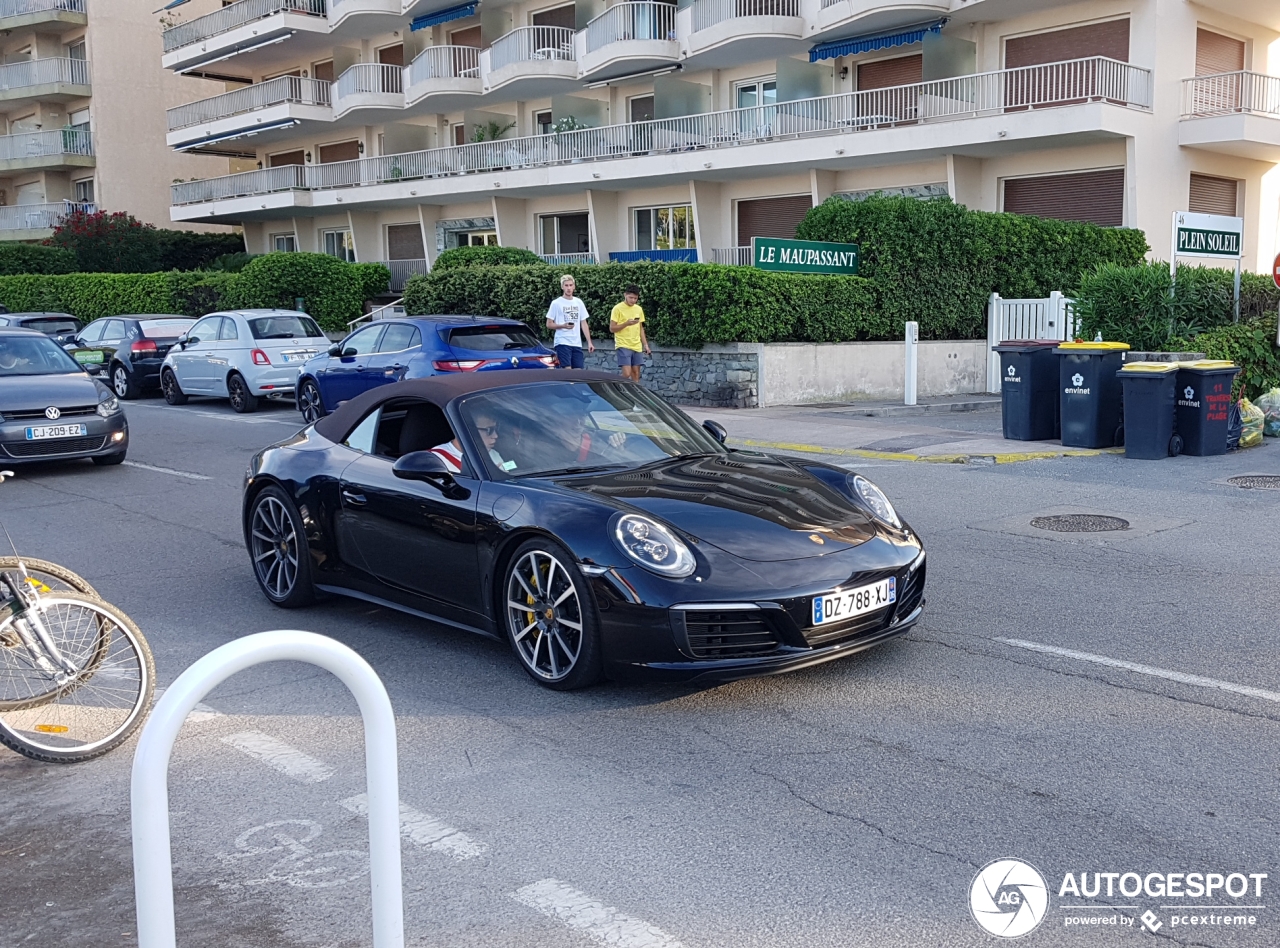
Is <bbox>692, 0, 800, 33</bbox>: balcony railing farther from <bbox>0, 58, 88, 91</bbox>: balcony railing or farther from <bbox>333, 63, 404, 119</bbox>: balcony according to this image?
<bbox>0, 58, 88, 91</bbox>: balcony railing

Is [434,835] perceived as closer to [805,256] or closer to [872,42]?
[805,256]

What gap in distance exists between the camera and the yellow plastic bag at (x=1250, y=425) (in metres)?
13.5

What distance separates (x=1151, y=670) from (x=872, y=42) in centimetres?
2416

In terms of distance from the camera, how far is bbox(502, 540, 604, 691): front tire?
5.29 m

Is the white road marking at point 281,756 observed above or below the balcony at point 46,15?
below

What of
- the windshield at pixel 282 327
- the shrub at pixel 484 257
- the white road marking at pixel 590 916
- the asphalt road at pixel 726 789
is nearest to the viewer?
the white road marking at pixel 590 916

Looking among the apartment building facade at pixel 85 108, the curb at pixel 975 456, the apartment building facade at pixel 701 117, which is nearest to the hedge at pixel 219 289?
the apartment building facade at pixel 701 117

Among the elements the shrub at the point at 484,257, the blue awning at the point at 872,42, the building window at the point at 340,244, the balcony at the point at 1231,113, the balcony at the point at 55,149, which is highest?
the balcony at the point at 55,149

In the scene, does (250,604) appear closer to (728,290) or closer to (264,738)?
(264,738)

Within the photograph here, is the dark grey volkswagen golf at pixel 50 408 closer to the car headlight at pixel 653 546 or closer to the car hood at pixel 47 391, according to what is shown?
the car hood at pixel 47 391

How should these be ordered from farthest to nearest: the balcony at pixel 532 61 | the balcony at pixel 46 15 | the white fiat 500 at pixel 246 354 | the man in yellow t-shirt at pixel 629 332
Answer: the balcony at pixel 46 15
the balcony at pixel 532 61
the white fiat 500 at pixel 246 354
the man in yellow t-shirt at pixel 629 332

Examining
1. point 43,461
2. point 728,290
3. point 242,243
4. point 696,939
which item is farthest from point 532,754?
point 242,243

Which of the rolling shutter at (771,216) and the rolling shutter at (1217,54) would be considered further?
the rolling shutter at (771,216)

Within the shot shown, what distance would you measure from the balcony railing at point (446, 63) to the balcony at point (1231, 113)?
67.3 ft
